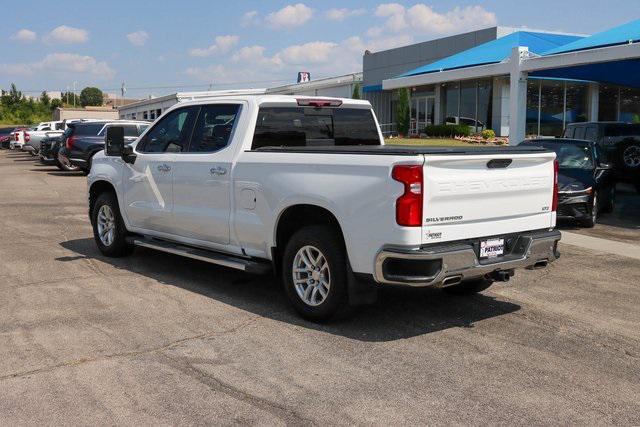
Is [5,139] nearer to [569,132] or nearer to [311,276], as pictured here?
[569,132]

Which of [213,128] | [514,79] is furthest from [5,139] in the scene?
[213,128]

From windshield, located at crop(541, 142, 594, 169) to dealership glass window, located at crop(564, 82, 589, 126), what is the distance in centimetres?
1965

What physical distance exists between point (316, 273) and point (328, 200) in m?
0.69

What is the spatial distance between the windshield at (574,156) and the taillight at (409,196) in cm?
887

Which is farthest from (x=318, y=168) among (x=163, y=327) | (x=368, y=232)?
(x=163, y=327)

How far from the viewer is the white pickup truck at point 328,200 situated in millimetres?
5336

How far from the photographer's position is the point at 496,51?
24.6 m

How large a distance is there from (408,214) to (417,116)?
33.6 m

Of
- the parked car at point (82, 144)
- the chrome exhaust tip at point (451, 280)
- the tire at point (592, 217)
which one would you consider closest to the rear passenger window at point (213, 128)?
the chrome exhaust tip at point (451, 280)

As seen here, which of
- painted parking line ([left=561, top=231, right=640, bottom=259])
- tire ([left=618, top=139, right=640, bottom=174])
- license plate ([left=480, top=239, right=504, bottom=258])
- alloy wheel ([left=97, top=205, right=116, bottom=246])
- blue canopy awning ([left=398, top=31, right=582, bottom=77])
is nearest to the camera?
license plate ([left=480, top=239, right=504, bottom=258])

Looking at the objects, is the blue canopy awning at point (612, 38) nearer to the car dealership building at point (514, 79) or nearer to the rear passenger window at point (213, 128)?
the car dealership building at point (514, 79)

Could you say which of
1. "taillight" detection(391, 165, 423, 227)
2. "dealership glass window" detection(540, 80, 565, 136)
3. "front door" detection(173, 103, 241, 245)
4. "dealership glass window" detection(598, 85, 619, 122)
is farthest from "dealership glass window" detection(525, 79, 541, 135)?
"taillight" detection(391, 165, 423, 227)

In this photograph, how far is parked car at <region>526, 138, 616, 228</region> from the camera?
40.3 feet

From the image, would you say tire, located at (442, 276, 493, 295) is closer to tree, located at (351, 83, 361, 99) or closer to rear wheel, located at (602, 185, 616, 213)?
rear wheel, located at (602, 185, 616, 213)
